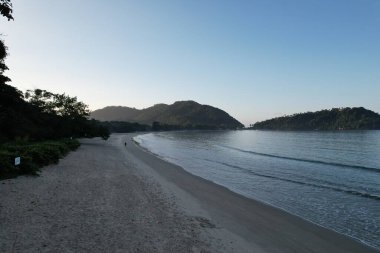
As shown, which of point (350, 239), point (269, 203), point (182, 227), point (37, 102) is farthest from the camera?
point (37, 102)

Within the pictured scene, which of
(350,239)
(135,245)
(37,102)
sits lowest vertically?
(350,239)

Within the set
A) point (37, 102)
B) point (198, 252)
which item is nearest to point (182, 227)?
point (198, 252)

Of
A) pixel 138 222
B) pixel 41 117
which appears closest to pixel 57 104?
pixel 41 117

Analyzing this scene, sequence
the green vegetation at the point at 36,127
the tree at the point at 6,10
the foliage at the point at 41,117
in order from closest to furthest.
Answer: the tree at the point at 6,10 < the green vegetation at the point at 36,127 < the foliage at the point at 41,117

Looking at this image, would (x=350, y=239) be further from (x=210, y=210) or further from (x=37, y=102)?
(x=37, y=102)

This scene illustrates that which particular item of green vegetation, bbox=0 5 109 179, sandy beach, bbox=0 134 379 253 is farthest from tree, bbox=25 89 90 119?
sandy beach, bbox=0 134 379 253

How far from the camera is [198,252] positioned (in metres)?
10.1

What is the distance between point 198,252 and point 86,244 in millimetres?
3270

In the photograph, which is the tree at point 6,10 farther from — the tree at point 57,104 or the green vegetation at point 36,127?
the tree at point 57,104

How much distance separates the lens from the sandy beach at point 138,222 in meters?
10.1

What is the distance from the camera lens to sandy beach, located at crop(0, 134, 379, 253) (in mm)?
10062

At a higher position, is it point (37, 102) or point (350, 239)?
point (37, 102)

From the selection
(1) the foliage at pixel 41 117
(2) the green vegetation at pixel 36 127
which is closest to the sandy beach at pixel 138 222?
(2) the green vegetation at pixel 36 127

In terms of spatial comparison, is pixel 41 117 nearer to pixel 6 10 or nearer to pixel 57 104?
pixel 57 104
